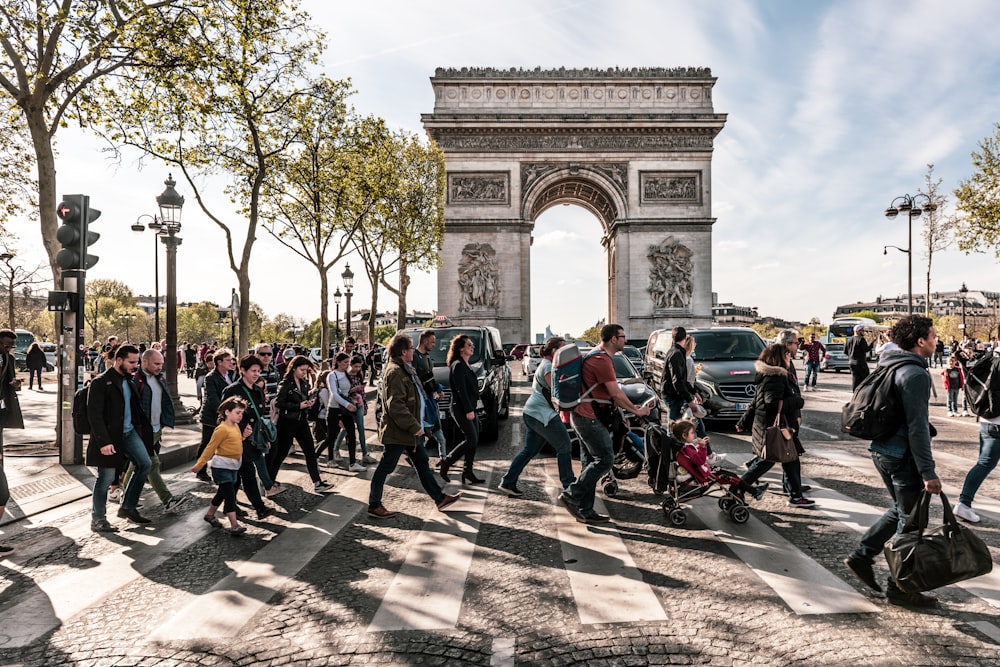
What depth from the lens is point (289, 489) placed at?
7.66 m

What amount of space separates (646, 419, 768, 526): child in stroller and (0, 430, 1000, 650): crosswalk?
0.73ft

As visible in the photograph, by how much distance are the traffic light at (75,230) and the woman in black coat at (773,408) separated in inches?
337

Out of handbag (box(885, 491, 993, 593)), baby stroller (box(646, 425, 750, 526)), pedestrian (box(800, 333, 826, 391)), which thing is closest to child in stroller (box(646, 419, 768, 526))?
baby stroller (box(646, 425, 750, 526))

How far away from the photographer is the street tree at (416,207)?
94.0ft

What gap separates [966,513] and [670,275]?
3039 cm

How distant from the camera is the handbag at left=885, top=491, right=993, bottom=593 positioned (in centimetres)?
362

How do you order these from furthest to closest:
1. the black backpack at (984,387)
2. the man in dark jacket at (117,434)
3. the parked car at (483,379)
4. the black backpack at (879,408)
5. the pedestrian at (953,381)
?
1. the pedestrian at (953,381)
2. the parked car at (483,379)
3. the man in dark jacket at (117,434)
4. the black backpack at (984,387)
5. the black backpack at (879,408)

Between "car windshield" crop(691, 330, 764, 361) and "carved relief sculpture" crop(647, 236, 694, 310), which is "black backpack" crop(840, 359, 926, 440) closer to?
"car windshield" crop(691, 330, 764, 361)

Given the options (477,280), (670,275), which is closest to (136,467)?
(477,280)

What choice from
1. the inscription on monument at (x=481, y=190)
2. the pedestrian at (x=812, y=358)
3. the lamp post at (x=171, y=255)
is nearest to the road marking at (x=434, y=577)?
the lamp post at (x=171, y=255)

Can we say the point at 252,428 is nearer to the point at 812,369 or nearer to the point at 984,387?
the point at 984,387

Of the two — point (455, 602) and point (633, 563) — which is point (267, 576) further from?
point (633, 563)

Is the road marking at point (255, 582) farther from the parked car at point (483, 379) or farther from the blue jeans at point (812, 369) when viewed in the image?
the blue jeans at point (812, 369)

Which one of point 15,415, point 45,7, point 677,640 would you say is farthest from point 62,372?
point 677,640
